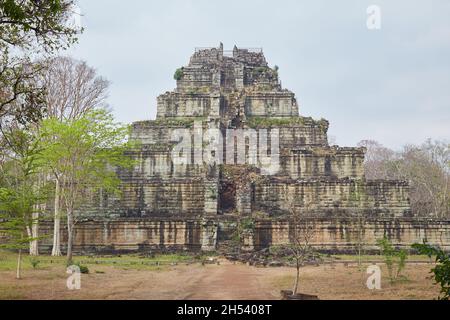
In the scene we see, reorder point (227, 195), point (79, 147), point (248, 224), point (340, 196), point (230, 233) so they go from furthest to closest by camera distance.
Answer: point (227, 195) → point (340, 196) → point (230, 233) → point (248, 224) → point (79, 147)

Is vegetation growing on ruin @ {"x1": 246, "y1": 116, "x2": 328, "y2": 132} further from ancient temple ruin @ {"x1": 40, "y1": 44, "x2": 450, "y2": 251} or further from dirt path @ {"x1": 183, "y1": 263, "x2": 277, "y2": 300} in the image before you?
dirt path @ {"x1": 183, "y1": 263, "x2": 277, "y2": 300}

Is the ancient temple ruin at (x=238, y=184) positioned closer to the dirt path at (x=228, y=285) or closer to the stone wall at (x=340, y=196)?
the stone wall at (x=340, y=196)

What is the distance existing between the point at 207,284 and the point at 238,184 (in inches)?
718

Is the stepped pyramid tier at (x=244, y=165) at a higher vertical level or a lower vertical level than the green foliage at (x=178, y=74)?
lower

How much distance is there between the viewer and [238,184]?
36.2 metres

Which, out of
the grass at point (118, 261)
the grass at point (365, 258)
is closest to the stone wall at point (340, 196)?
the grass at point (365, 258)

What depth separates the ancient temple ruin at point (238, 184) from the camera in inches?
1250

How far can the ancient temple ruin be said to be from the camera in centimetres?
3175

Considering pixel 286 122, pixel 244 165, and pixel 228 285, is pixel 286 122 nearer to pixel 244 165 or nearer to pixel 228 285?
pixel 244 165

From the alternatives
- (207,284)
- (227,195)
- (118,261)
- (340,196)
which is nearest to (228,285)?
(207,284)

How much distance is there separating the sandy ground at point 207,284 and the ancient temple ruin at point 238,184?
7363 millimetres
